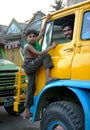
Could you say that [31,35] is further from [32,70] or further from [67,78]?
[67,78]

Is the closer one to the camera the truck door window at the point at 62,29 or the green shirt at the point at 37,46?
the truck door window at the point at 62,29

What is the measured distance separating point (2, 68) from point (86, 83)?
4.41m

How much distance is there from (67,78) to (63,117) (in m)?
0.57

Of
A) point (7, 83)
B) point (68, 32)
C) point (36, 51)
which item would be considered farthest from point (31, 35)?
point (7, 83)

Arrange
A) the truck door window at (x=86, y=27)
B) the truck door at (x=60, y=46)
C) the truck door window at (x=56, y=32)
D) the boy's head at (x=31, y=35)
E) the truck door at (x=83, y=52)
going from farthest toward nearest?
the boy's head at (x=31, y=35)
the truck door window at (x=56, y=32)
the truck door at (x=60, y=46)
the truck door window at (x=86, y=27)
the truck door at (x=83, y=52)

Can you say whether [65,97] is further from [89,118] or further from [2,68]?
[2,68]

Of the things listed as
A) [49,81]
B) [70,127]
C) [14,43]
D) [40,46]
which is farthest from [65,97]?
[14,43]

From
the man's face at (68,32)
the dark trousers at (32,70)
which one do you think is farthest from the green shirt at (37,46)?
the man's face at (68,32)

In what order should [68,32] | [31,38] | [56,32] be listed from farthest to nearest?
[31,38] → [56,32] → [68,32]

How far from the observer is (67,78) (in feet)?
14.4

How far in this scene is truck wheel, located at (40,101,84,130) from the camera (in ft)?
13.6

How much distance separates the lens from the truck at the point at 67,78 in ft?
13.4

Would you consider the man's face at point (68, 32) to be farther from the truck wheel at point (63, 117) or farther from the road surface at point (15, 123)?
the road surface at point (15, 123)

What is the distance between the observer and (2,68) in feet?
26.3
